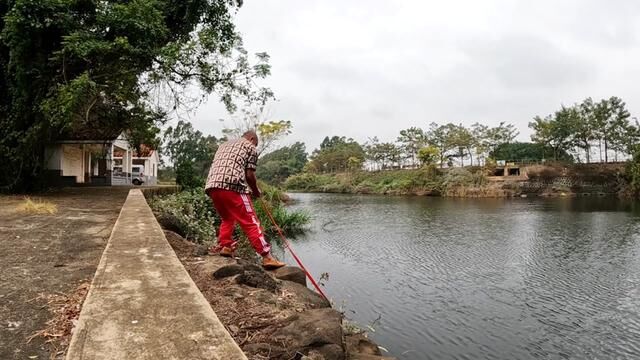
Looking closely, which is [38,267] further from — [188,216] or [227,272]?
[188,216]

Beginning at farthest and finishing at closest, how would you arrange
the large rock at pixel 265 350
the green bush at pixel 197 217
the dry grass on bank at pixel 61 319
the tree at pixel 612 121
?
the tree at pixel 612 121 → the green bush at pixel 197 217 → the large rock at pixel 265 350 → the dry grass on bank at pixel 61 319

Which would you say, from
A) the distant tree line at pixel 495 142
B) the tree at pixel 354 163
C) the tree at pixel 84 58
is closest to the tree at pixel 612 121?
the distant tree line at pixel 495 142

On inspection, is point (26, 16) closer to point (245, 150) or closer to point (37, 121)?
point (37, 121)

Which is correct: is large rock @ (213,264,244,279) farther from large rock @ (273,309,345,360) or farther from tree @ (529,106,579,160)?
tree @ (529,106,579,160)

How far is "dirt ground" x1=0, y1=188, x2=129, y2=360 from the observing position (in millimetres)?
2221

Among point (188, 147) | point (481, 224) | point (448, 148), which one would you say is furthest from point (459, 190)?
point (188, 147)

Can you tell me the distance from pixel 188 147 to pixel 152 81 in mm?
41934

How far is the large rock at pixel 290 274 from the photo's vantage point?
16.6ft

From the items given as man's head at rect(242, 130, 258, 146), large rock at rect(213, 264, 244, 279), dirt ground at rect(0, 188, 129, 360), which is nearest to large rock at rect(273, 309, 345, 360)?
large rock at rect(213, 264, 244, 279)

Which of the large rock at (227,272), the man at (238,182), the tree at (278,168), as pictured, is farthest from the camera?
the tree at (278,168)

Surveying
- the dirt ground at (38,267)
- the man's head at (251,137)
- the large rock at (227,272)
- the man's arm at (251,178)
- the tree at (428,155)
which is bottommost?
the large rock at (227,272)

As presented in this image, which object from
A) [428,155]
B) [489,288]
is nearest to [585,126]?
[428,155]

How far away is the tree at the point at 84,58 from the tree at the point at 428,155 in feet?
144

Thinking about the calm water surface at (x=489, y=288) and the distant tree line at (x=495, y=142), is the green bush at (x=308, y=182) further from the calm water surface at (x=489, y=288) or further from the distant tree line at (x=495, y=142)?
the calm water surface at (x=489, y=288)
